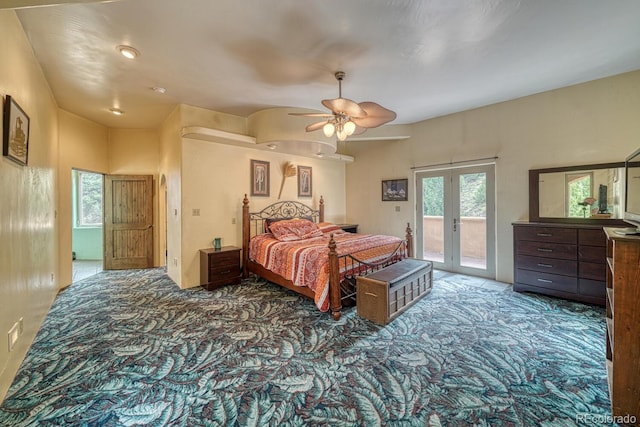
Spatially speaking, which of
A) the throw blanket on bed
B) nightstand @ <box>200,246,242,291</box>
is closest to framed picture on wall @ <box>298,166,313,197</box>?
the throw blanket on bed

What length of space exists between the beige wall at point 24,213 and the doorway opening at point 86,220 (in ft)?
12.6

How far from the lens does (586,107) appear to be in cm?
380

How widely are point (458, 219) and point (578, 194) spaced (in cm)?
175

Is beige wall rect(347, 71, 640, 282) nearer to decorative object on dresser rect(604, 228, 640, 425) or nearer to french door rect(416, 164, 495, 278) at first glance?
french door rect(416, 164, 495, 278)

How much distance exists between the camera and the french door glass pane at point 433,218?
541 cm

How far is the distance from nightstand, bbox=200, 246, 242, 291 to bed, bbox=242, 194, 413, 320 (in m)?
0.34

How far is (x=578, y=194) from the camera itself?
3828 millimetres

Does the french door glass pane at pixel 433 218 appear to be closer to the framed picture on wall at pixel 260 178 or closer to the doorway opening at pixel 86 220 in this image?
the framed picture on wall at pixel 260 178

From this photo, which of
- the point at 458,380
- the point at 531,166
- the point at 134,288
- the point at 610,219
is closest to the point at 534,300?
the point at 610,219

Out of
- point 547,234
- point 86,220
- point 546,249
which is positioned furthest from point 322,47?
point 86,220

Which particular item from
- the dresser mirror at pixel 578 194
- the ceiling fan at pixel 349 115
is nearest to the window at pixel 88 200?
the ceiling fan at pixel 349 115

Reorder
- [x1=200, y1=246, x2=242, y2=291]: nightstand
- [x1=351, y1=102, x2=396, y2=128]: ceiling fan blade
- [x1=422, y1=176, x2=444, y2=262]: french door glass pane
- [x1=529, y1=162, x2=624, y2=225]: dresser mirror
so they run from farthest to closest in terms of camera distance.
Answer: [x1=422, y1=176, x2=444, y2=262]: french door glass pane < [x1=200, y1=246, x2=242, y2=291]: nightstand < [x1=529, y1=162, x2=624, y2=225]: dresser mirror < [x1=351, y1=102, x2=396, y2=128]: ceiling fan blade

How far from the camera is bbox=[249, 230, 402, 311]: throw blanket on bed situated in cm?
331

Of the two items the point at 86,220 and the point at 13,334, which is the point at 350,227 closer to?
the point at 13,334
